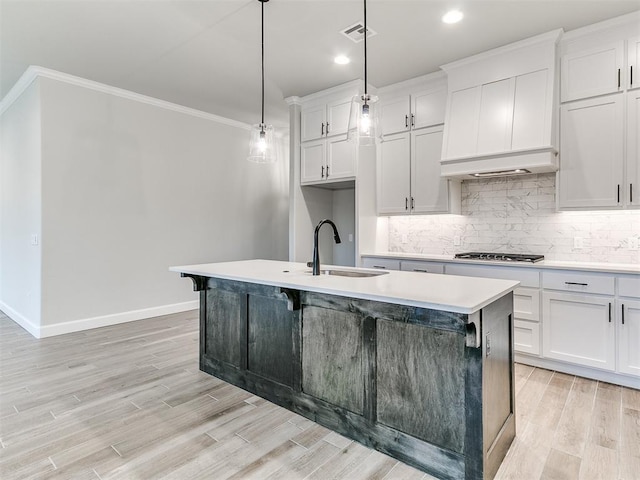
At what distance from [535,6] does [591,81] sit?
0.83 metres

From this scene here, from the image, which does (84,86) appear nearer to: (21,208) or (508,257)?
(21,208)

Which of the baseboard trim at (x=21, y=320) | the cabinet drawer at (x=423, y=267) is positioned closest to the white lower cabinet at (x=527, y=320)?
the cabinet drawer at (x=423, y=267)

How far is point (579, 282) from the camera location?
293cm

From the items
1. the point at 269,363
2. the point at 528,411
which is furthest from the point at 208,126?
the point at 528,411

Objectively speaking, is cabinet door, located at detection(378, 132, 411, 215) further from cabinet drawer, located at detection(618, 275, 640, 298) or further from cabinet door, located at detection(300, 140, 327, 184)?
cabinet drawer, located at detection(618, 275, 640, 298)

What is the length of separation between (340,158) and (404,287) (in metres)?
2.73

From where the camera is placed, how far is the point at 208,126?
545 cm

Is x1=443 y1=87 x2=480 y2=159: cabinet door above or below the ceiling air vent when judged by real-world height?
below

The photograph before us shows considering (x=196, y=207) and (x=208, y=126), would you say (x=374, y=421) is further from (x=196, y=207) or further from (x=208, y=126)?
(x=208, y=126)

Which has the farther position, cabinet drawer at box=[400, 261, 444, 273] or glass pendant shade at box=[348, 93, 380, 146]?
cabinet drawer at box=[400, 261, 444, 273]

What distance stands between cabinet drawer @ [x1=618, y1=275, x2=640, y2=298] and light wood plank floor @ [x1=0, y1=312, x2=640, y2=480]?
0.72 m

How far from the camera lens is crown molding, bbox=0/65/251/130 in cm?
395

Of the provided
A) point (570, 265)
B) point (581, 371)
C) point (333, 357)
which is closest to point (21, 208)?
point (333, 357)

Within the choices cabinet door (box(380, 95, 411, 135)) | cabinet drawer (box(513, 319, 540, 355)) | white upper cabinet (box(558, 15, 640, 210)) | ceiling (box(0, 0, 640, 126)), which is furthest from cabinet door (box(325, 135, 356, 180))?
cabinet drawer (box(513, 319, 540, 355))
